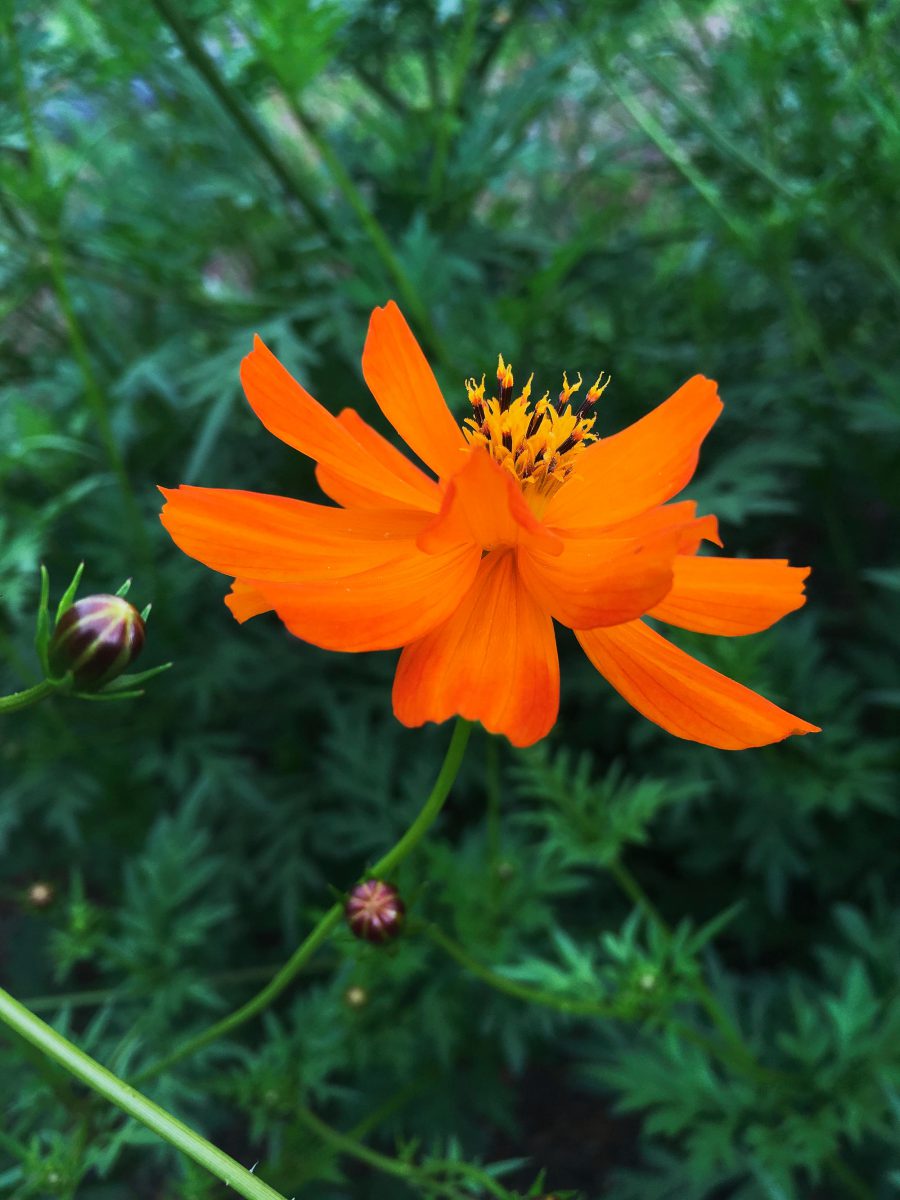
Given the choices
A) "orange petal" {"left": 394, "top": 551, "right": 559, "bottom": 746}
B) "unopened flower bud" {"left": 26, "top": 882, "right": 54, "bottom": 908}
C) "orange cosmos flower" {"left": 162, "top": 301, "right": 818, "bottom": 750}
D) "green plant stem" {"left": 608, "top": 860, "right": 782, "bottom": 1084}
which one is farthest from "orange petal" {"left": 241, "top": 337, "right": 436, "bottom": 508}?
"unopened flower bud" {"left": 26, "top": 882, "right": 54, "bottom": 908}

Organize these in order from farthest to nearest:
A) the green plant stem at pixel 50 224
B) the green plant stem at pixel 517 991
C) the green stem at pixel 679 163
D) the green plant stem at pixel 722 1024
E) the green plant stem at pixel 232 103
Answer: the green stem at pixel 679 163 < the green plant stem at pixel 232 103 < the green plant stem at pixel 50 224 < the green plant stem at pixel 722 1024 < the green plant stem at pixel 517 991

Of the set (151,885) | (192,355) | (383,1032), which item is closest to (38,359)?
(192,355)

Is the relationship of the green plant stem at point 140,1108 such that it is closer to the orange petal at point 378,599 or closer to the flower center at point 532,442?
the orange petal at point 378,599

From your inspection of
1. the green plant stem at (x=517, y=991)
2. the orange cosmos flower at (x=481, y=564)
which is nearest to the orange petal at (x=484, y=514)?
the orange cosmos flower at (x=481, y=564)

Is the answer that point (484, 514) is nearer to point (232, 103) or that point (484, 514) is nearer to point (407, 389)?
point (407, 389)

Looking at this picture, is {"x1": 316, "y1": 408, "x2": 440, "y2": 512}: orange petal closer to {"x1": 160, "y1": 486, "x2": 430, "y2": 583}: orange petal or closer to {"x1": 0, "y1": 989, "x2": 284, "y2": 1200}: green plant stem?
{"x1": 160, "y1": 486, "x2": 430, "y2": 583}: orange petal

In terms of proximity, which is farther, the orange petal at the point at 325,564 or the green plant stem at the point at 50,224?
the green plant stem at the point at 50,224

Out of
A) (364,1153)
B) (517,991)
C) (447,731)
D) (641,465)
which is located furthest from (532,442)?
(447,731)
